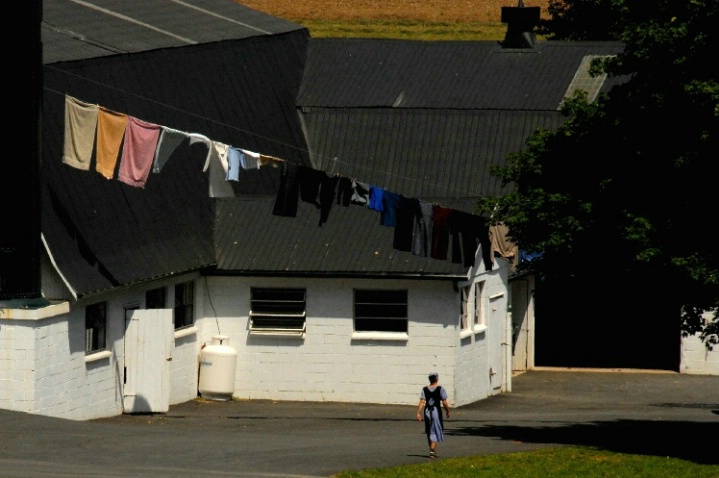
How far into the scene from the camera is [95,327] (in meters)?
32.2

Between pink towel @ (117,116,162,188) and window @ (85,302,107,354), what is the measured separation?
417 cm

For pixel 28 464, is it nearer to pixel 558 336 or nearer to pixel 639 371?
pixel 639 371

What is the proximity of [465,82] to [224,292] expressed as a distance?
13.9m

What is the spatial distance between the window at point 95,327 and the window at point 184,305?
12.7 ft

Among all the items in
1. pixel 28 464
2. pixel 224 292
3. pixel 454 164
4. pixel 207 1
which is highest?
pixel 207 1

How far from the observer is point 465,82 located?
48.9m

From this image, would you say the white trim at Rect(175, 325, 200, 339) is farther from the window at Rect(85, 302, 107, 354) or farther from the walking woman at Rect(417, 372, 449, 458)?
the walking woman at Rect(417, 372, 449, 458)

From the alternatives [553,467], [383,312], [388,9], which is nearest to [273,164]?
[553,467]

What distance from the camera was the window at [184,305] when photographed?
3638cm

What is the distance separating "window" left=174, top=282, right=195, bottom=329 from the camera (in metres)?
36.4

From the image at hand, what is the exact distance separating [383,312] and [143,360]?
637cm

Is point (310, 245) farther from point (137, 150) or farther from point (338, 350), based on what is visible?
point (137, 150)

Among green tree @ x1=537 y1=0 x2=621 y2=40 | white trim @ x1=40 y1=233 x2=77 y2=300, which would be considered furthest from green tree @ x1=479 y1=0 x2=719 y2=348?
green tree @ x1=537 y1=0 x2=621 y2=40

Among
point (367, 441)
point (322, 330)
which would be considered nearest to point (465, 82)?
point (322, 330)
